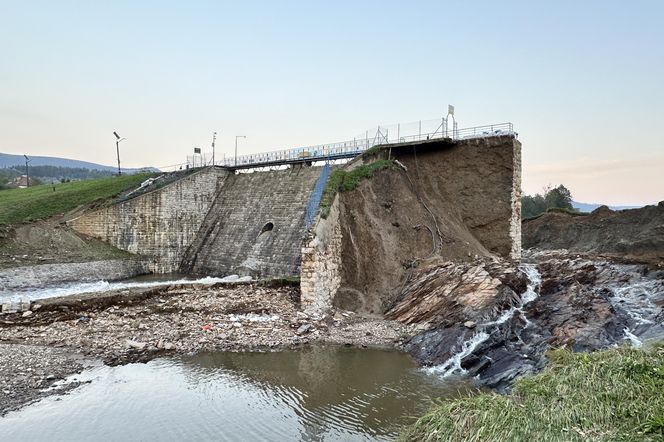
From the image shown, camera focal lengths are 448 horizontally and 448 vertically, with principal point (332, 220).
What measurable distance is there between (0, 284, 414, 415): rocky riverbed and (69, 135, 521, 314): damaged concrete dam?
1.85 metres

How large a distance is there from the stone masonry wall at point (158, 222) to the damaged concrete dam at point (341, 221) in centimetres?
7

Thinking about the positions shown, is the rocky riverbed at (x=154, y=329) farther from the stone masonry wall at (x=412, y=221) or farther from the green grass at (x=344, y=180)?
the green grass at (x=344, y=180)

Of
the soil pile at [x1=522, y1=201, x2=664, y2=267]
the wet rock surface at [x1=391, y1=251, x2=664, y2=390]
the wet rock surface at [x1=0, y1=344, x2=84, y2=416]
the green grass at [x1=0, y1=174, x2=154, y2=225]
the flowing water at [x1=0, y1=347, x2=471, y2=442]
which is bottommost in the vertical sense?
the flowing water at [x1=0, y1=347, x2=471, y2=442]

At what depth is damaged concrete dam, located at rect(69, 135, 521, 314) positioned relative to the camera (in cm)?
1947

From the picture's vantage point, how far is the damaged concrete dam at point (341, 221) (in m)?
19.5

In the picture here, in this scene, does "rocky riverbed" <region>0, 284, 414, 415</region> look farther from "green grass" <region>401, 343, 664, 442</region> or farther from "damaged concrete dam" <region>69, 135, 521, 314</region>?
"green grass" <region>401, 343, 664, 442</region>

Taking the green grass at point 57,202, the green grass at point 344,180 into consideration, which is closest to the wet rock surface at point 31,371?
the green grass at point 344,180

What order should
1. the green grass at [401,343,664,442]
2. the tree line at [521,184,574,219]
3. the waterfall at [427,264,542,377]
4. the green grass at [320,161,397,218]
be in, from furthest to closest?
1. the tree line at [521,184,574,219]
2. the green grass at [320,161,397,218]
3. the waterfall at [427,264,542,377]
4. the green grass at [401,343,664,442]

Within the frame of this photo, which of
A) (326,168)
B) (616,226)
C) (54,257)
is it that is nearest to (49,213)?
(54,257)

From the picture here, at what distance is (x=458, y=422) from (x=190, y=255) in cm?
2753

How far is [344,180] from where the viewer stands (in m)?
21.4

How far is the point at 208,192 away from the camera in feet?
112

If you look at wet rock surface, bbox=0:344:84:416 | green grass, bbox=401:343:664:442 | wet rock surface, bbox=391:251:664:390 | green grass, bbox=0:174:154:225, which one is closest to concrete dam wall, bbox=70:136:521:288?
green grass, bbox=0:174:154:225

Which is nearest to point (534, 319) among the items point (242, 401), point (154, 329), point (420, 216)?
point (420, 216)
